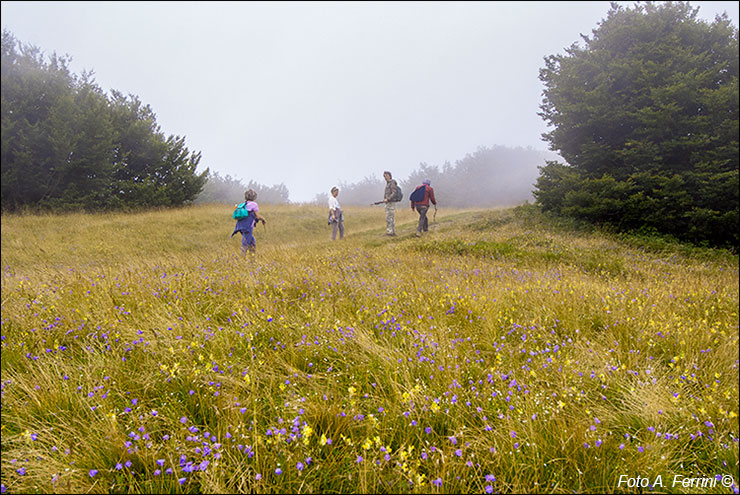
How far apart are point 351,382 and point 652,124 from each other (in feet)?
46.0

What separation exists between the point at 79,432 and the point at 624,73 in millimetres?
16746

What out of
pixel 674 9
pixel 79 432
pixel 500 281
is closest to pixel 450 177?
pixel 674 9

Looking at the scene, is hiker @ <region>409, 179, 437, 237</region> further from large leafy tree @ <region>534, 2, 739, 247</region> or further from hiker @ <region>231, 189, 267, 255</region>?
hiker @ <region>231, 189, 267, 255</region>

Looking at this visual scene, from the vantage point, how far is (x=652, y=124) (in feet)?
35.0

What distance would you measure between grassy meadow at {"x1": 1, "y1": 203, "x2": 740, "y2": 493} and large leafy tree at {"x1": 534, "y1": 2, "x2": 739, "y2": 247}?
7603 mm

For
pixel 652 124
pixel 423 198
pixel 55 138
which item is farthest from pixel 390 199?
pixel 55 138

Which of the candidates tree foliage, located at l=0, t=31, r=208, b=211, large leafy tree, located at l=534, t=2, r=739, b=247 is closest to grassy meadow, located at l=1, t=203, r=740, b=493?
tree foliage, located at l=0, t=31, r=208, b=211

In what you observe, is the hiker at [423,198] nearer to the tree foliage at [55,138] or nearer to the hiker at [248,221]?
the hiker at [248,221]

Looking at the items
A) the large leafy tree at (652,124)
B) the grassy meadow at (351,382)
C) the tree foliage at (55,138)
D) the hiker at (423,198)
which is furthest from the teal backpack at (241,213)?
the large leafy tree at (652,124)

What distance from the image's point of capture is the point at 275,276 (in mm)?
5059

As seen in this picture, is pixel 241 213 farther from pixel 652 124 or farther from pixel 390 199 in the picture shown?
pixel 652 124

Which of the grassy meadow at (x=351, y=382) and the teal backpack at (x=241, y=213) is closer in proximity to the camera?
the grassy meadow at (x=351, y=382)

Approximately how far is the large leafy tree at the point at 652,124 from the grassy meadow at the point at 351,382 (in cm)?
760

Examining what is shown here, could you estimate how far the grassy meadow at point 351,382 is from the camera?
145 centimetres
